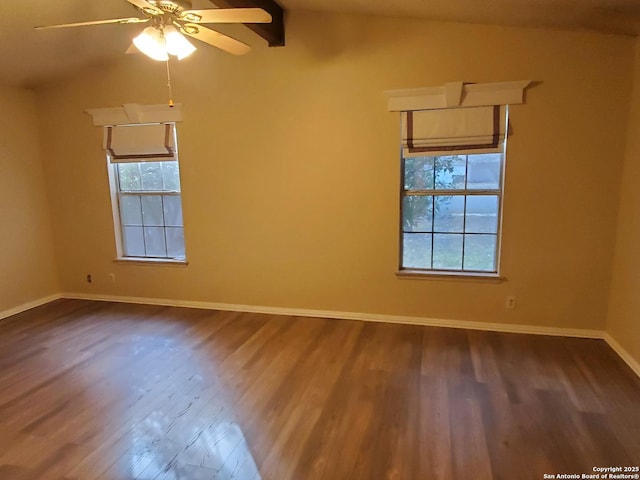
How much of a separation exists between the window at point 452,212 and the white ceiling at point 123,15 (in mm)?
1070

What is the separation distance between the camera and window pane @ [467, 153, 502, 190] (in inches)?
134

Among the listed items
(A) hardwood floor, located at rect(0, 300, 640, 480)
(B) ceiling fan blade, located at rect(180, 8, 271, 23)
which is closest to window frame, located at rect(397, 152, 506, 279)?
(A) hardwood floor, located at rect(0, 300, 640, 480)

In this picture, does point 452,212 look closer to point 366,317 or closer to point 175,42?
point 366,317

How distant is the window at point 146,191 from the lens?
4113 mm

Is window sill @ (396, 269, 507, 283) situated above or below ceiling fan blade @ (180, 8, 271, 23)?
below

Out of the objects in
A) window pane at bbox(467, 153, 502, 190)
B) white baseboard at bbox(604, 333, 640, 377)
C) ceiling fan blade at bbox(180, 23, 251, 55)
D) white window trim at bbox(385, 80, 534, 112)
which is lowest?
white baseboard at bbox(604, 333, 640, 377)

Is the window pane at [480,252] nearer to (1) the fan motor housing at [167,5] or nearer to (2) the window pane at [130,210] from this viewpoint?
(1) the fan motor housing at [167,5]

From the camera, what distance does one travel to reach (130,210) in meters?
4.49

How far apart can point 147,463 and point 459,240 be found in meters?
2.96

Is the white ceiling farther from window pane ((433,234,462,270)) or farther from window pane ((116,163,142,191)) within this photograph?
window pane ((433,234,462,270))

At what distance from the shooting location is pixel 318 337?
345cm

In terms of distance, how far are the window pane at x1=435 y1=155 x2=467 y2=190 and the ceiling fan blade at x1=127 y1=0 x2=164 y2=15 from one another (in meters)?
2.48

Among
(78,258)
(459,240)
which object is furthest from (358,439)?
(78,258)

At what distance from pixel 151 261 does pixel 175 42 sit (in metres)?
2.72
